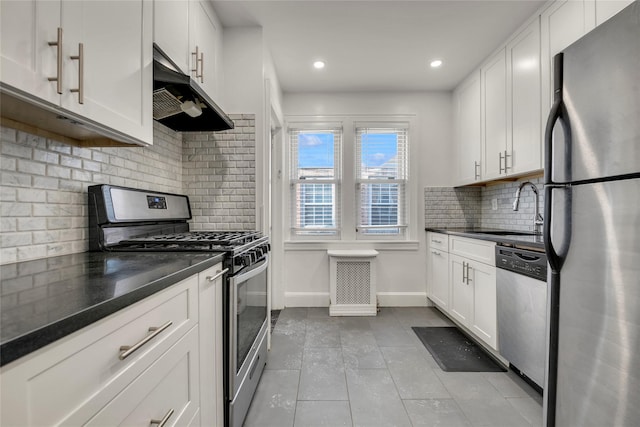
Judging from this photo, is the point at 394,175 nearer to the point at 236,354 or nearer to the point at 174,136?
the point at 174,136

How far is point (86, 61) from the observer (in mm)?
917

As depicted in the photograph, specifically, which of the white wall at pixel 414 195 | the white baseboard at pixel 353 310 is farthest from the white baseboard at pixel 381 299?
the white baseboard at pixel 353 310

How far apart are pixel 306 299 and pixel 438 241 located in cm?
162

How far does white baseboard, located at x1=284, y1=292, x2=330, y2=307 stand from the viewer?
10.7ft

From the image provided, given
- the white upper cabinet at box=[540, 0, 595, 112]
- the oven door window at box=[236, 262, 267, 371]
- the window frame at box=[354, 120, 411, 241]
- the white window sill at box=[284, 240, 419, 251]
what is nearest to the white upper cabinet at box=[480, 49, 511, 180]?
the white upper cabinet at box=[540, 0, 595, 112]

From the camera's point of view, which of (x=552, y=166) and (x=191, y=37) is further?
(x=191, y=37)

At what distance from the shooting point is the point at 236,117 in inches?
86.0

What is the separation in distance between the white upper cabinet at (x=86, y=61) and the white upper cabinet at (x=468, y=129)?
2.84m

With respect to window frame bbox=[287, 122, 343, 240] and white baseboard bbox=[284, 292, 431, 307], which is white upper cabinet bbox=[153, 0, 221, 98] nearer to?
window frame bbox=[287, 122, 343, 240]

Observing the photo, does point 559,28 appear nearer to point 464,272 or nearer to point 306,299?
point 464,272

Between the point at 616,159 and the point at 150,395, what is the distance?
1.65 metres

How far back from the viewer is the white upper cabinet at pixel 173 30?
4.49 feet

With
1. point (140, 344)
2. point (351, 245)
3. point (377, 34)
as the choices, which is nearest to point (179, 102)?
point (140, 344)

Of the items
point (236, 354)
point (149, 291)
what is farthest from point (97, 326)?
point (236, 354)
